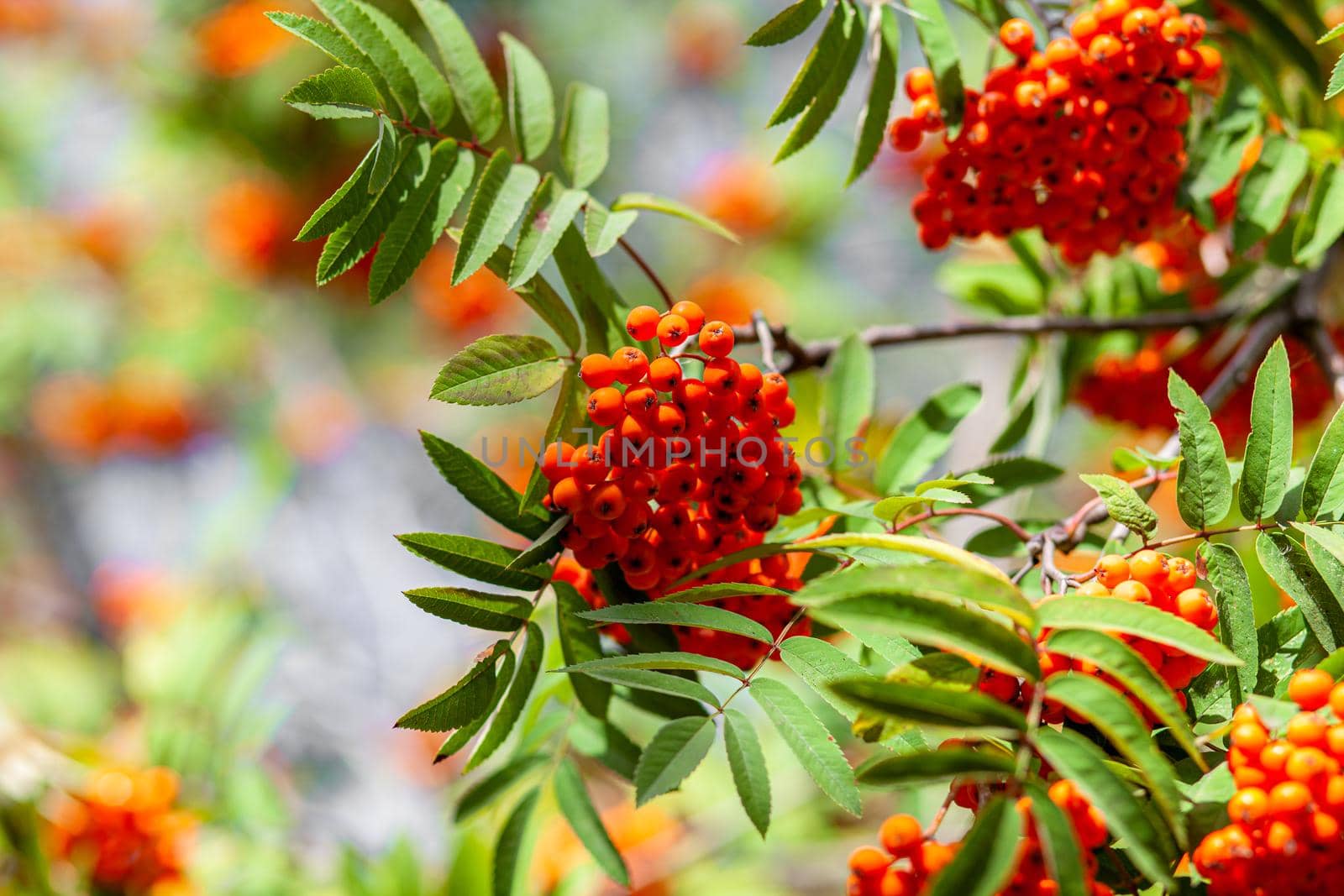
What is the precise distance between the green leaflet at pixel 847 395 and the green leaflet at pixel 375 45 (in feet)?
2.49

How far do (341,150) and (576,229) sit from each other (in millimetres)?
4062

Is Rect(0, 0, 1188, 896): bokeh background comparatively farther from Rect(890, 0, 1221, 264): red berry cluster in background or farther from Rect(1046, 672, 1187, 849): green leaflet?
Rect(1046, 672, 1187, 849): green leaflet

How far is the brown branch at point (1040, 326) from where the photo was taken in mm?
1727

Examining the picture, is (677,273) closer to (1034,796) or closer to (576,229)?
(576,229)

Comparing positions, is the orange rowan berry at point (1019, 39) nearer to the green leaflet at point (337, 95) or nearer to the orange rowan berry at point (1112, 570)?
the orange rowan berry at point (1112, 570)

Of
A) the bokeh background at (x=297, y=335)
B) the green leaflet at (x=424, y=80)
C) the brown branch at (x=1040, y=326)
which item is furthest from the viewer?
the bokeh background at (x=297, y=335)

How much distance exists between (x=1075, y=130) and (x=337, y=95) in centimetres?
102

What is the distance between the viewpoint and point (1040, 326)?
191 cm

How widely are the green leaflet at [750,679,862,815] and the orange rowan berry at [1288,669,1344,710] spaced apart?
43 centimetres

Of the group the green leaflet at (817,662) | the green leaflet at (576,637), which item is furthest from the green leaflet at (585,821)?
the green leaflet at (817,662)

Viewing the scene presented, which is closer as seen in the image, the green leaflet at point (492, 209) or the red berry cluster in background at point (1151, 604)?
the red berry cluster in background at point (1151, 604)

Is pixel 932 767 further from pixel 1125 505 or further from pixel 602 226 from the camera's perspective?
pixel 602 226

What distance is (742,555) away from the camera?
1.13 metres

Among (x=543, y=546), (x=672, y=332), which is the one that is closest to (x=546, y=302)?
(x=672, y=332)
